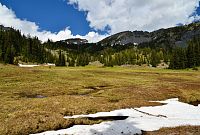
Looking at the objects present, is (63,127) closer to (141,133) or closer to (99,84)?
(141,133)

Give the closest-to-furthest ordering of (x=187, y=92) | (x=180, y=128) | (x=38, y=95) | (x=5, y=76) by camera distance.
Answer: (x=180, y=128) < (x=38, y=95) < (x=187, y=92) < (x=5, y=76)

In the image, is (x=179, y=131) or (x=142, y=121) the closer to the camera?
(x=179, y=131)

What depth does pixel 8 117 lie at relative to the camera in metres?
30.0

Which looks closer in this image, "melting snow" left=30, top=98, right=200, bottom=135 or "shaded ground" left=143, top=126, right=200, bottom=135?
"shaded ground" left=143, top=126, right=200, bottom=135

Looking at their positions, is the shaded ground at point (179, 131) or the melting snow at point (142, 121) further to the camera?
the melting snow at point (142, 121)

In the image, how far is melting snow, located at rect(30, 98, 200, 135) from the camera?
26141 millimetres

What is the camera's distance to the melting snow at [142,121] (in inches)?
1029

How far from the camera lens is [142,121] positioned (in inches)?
1186

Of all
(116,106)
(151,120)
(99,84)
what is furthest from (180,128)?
(99,84)

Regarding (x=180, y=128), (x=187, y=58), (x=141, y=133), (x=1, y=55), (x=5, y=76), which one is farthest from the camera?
(x=187, y=58)

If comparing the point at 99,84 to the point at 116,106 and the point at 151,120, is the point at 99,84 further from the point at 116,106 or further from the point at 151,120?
the point at 151,120

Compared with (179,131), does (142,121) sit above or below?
above

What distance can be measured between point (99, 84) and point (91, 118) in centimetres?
3864

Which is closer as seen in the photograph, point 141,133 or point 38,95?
point 141,133
